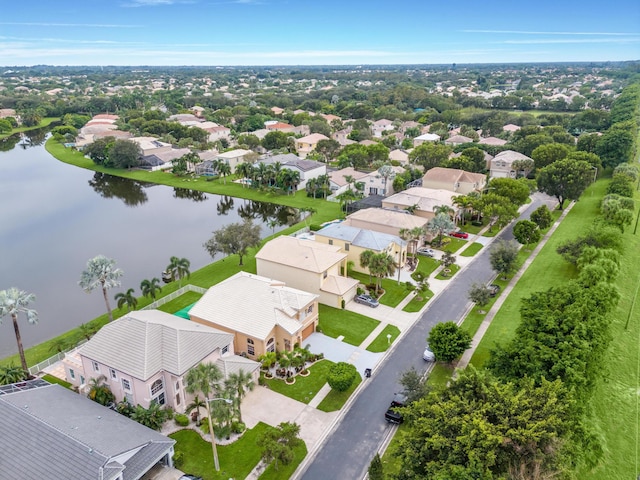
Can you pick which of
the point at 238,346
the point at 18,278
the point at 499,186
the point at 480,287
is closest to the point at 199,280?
the point at 238,346

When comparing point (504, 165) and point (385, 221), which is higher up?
point (504, 165)

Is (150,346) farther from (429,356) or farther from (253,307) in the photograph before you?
(429,356)

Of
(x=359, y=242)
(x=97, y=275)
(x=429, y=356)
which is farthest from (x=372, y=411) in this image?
(x=97, y=275)

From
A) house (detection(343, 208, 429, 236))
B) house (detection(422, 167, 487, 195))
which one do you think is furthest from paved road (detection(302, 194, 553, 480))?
house (detection(422, 167, 487, 195))

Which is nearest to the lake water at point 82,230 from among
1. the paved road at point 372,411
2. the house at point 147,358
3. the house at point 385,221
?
the house at point 147,358

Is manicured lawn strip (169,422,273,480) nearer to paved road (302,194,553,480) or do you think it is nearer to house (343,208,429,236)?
paved road (302,194,553,480)
